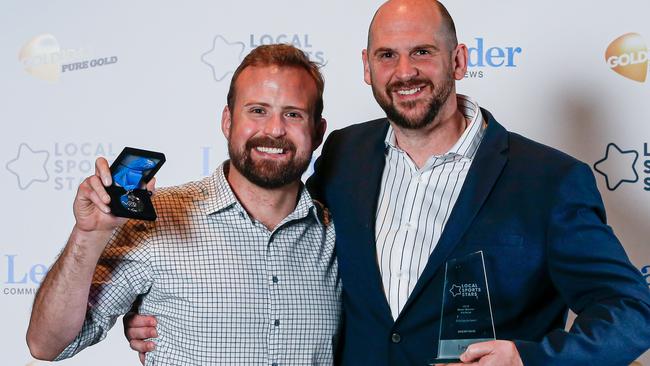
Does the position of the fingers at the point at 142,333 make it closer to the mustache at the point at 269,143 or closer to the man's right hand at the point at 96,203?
the man's right hand at the point at 96,203

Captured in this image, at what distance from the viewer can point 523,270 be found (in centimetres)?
174

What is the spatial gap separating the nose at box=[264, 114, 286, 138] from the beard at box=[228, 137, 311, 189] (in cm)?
1

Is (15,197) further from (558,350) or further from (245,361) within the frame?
(558,350)

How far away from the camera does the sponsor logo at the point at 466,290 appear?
1.55m

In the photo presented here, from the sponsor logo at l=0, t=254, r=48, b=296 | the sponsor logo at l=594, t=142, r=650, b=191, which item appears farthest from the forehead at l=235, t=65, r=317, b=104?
the sponsor logo at l=0, t=254, r=48, b=296

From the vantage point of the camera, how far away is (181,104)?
2834mm

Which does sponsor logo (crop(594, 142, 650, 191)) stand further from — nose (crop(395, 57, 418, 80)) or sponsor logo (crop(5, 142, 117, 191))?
sponsor logo (crop(5, 142, 117, 191))

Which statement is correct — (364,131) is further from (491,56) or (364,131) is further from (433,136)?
(491,56)

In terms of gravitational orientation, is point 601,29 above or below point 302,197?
above

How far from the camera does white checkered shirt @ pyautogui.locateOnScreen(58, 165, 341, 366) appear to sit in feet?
5.76

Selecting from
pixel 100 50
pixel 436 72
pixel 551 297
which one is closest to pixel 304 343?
pixel 551 297

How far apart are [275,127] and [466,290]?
54 cm

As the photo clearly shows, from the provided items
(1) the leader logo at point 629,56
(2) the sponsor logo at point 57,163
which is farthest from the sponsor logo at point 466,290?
(2) the sponsor logo at point 57,163

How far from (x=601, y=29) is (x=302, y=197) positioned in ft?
4.30
